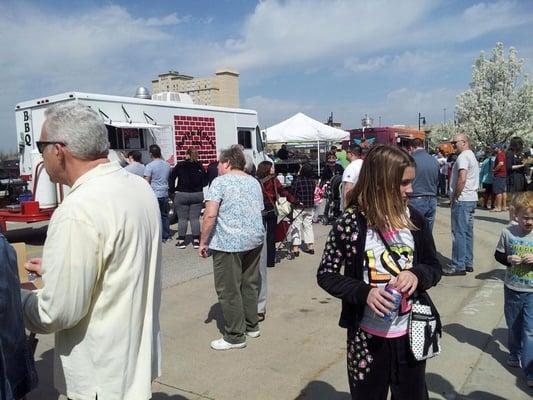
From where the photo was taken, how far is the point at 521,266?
135 inches

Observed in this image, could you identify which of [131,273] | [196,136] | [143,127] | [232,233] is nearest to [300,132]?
[196,136]

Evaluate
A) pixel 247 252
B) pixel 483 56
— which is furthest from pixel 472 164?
pixel 483 56

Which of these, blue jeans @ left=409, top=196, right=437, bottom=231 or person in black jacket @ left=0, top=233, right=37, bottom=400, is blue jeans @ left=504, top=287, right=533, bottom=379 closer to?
blue jeans @ left=409, top=196, right=437, bottom=231

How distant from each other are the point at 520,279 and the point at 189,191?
6008 millimetres

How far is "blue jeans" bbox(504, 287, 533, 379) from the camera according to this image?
334 centimetres

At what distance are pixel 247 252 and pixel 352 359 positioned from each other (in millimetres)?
2099

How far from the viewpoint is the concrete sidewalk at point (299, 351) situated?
3389 millimetres

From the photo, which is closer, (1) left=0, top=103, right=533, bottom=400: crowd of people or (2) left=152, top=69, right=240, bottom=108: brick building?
(1) left=0, top=103, right=533, bottom=400: crowd of people

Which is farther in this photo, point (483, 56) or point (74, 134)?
point (483, 56)

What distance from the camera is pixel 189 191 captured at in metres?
8.42

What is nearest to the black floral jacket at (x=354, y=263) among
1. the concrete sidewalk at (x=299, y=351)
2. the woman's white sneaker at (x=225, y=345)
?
the concrete sidewalk at (x=299, y=351)

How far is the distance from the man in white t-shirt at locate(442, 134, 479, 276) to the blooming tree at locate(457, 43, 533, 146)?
Answer: 26150mm

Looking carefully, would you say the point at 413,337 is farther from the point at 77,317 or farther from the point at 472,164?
the point at 472,164

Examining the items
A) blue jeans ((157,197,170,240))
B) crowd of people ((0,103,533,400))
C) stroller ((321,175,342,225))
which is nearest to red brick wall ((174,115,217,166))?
blue jeans ((157,197,170,240))
